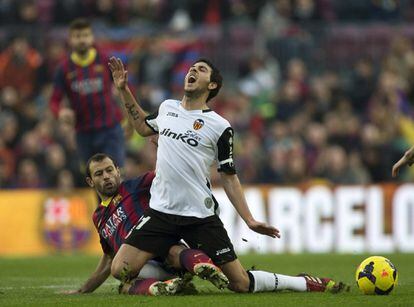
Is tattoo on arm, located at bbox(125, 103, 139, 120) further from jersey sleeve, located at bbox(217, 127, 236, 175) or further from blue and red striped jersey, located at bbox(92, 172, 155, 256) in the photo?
jersey sleeve, located at bbox(217, 127, 236, 175)

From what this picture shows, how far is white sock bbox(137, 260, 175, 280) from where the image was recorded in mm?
10039

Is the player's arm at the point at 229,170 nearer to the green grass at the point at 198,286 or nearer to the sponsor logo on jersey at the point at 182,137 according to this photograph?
the sponsor logo on jersey at the point at 182,137

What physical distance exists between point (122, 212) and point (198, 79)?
1.43 meters

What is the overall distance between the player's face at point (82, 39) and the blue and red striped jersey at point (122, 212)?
3.48m

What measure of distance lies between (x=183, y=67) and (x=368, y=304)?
547 inches

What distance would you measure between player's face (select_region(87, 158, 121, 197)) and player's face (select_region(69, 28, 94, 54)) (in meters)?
3.47

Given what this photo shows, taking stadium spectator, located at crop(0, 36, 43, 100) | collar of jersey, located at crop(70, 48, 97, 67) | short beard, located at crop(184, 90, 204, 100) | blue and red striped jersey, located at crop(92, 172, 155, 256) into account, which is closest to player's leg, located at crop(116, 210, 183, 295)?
blue and red striped jersey, located at crop(92, 172, 155, 256)

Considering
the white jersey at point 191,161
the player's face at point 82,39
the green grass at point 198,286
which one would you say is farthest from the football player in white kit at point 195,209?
the player's face at point 82,39

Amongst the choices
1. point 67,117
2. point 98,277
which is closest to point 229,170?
point 98,277

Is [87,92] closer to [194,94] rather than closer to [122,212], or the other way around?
[122,212]

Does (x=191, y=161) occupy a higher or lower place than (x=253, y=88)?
higher

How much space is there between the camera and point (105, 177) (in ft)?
33.9

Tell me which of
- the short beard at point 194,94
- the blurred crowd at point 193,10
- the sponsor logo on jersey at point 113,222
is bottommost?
the sponsor logo on jersey at point 113,222

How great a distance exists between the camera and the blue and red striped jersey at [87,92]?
1373 centimetres
